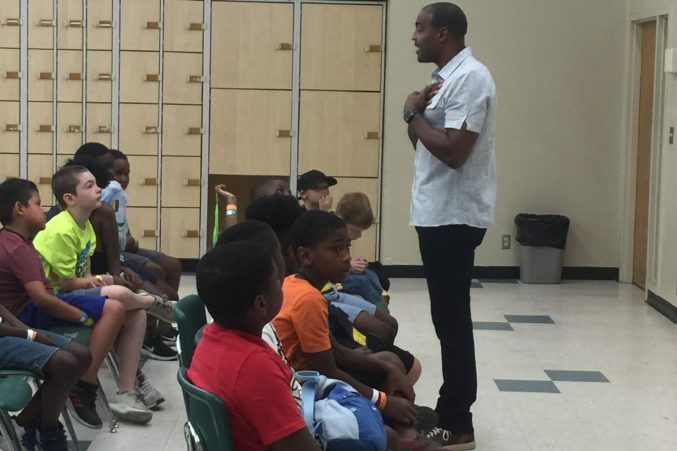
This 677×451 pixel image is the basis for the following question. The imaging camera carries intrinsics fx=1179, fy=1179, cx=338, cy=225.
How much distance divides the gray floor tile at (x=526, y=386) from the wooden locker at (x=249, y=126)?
3733mm

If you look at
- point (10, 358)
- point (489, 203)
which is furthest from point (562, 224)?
point (10, 358)

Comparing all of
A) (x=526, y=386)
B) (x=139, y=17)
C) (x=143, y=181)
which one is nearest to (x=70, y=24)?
(x=139, y=17)

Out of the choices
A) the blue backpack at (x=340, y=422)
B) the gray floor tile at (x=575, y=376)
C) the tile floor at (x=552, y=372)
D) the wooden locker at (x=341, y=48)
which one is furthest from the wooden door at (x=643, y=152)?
the blue backpack at (x=340, y=422)

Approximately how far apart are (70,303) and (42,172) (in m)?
4.47

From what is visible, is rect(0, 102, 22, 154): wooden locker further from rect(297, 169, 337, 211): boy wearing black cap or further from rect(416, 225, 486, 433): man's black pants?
rect(416, 225, 486, 433): man's black pants

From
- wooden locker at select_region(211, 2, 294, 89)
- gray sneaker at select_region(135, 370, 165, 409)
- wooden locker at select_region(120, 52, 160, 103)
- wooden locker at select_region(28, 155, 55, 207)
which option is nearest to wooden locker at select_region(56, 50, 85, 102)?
wooden locker at select_region(120, 52, 160, 103)

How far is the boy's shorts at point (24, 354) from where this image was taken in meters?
3.87

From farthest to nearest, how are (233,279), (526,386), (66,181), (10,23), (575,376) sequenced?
(10,23)
(575,376)
(526,386)
(66,181)
(233,279)

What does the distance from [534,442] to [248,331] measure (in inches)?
94.3

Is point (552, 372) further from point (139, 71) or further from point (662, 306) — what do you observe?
point (139, 71)

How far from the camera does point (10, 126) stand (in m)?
8.87

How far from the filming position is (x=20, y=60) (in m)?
8.83

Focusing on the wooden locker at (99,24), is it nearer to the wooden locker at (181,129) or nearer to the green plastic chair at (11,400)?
the wooden locker at (181,129)

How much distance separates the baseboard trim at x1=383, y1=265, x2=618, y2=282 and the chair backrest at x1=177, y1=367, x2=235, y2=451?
6661mm
